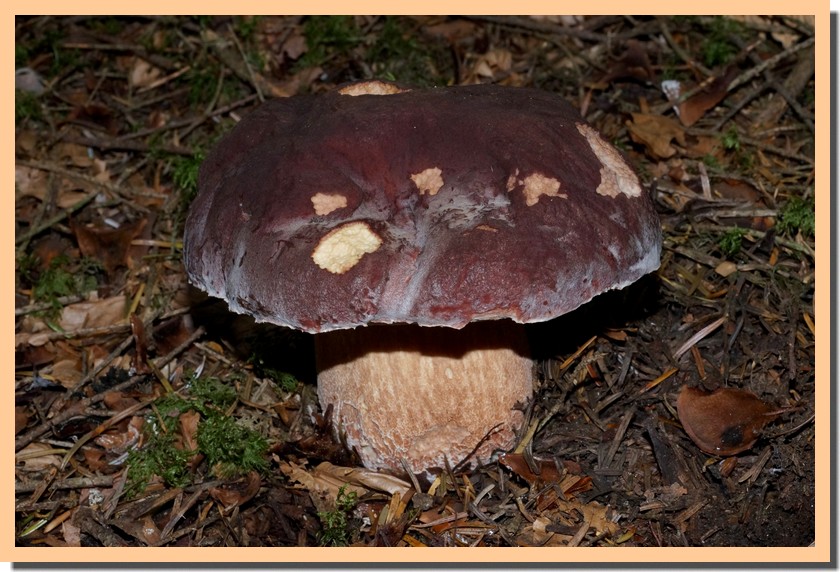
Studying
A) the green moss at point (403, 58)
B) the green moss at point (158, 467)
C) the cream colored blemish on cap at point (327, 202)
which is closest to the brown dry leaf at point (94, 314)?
the green moss at point (158, 467)

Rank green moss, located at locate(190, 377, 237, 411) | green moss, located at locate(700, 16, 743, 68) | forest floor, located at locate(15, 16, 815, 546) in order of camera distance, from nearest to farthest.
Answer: forest floor, located at locate(15, 16, 815, 546) → green moss, located at locate(190, 377, 237, 411) → green moss, located at locate(700, 16, 743, 68)

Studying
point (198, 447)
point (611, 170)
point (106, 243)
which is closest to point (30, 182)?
point (106, 243)

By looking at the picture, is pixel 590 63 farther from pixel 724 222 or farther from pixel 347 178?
pixel 347 178

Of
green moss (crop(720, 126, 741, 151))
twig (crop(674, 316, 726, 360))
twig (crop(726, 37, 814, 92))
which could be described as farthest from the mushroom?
twig (crop(726, 37, 814, 92))

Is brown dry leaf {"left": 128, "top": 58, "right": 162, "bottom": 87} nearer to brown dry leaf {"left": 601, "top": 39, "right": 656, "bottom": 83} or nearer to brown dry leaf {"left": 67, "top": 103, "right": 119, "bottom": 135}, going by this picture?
brown dry leaf {"left": 67, "top": 103, "right": 119, "bottom": 135}

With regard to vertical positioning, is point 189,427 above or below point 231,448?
below

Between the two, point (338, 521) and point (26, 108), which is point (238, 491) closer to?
point (338, 521)

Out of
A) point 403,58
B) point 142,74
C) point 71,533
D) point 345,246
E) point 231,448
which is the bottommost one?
point 71,533
